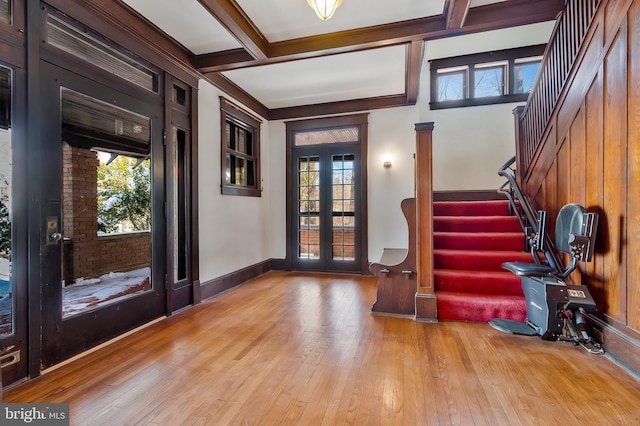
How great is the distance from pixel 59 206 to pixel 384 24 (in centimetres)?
329

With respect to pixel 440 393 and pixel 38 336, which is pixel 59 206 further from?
pixel 440 393

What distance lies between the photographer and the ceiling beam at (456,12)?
8.34ft

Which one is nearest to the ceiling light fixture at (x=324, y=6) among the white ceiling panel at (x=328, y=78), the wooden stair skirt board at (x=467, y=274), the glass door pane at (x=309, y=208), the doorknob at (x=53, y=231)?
the white ceiling panel at (x=328, y=78)

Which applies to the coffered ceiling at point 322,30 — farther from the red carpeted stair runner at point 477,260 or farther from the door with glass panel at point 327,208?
the red carpeted stair runner at point 477,260

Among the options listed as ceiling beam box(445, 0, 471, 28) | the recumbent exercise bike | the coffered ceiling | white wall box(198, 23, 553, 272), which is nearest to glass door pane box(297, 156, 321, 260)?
white wall box(198, 23, 553, 272)

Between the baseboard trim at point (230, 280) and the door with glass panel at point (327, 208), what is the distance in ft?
2.30

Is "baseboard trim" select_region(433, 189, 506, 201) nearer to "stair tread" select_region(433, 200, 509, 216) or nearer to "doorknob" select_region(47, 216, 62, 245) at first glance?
"stair tread" select_region(433, 200, 509, 216)

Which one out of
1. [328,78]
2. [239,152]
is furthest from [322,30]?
[239,152]

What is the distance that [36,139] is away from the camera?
2125 millimetres

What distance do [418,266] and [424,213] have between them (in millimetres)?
561

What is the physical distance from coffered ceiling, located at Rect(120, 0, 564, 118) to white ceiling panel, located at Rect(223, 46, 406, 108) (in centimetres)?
1

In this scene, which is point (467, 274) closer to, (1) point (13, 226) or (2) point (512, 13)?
(2) point (512, 13)

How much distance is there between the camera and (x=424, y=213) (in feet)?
10.3

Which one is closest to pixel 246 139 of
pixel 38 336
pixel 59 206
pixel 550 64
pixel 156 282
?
pixel 156 282
